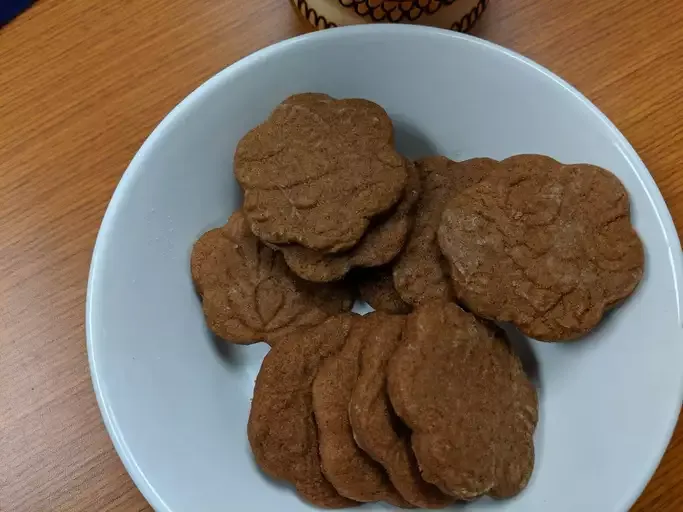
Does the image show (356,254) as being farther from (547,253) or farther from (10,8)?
(10,8)

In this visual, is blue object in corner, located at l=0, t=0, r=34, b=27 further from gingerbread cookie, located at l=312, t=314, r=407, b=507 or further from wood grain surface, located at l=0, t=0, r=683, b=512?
gingerbread cookie, located at l=312, t=314, r=407, b=507

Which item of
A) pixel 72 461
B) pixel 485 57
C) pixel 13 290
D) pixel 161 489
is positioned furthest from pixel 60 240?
pixel 485 57

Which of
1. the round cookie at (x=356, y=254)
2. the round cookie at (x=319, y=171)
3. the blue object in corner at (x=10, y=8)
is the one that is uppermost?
the blue object in corner at (x=10, y=8)

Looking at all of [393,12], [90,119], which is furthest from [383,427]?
[90,119]

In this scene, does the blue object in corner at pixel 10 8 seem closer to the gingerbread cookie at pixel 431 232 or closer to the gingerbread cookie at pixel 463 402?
the gingerbread cookie at pixel 431 232

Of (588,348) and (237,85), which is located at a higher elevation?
(237,85)

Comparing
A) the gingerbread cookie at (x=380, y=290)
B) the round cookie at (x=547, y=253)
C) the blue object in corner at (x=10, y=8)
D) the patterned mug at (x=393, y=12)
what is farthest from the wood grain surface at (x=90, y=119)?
the gingerbread cookie at (x=380, y=290)

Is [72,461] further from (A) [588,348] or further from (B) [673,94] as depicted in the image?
(B) [673,94]
